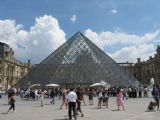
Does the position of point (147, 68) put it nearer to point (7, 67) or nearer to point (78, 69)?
point (7, 67)

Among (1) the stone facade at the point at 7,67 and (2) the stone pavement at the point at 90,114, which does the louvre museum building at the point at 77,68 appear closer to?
(2) the stone pavement at the point at 90,114

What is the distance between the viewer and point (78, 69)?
56.7 metres

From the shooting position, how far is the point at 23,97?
45.8 metres

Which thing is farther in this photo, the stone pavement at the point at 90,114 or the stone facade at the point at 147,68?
the stone facade at the point at 147,68

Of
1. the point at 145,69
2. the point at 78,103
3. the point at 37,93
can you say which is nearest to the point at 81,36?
the point at 37,93

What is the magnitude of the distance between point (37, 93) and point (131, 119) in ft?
75.3

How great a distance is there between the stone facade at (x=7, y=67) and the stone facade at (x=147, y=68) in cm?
4850

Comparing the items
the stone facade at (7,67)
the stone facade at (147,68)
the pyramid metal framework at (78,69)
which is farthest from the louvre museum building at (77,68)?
the stone facade at (147,68)

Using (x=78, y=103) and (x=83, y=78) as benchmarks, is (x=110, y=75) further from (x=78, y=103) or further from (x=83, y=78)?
(x=78, y=103)

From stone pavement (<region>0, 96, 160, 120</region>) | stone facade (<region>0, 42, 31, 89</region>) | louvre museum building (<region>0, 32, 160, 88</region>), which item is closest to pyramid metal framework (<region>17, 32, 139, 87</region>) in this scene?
louvre museum building (<region>0, 32, 160, 88</region>)

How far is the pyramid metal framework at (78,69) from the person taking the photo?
5500 centimetres

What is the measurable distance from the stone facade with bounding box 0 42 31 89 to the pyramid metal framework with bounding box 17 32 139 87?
54319 millimetres

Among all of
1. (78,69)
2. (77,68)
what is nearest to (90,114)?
(78,69)

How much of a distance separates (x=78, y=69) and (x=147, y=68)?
10040cm
